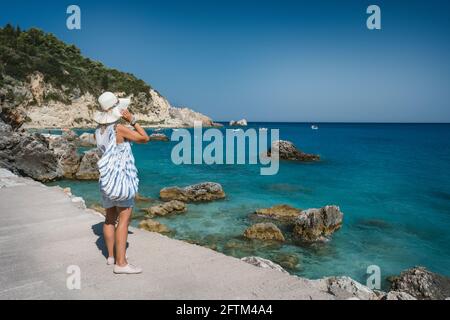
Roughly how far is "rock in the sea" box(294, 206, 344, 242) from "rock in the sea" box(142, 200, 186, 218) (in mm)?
5081

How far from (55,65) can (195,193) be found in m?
73.1

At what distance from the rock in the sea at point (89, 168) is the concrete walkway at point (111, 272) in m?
15.4

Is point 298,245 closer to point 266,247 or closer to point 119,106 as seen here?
point 266,247

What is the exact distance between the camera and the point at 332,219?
1327cm

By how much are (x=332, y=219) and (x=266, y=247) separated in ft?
11.2

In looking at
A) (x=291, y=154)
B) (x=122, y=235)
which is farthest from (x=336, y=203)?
(x=291, y=154)

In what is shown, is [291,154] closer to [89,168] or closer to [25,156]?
[89,168]

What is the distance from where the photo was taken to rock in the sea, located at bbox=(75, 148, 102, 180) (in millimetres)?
21766

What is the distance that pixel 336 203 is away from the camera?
66.3 feet

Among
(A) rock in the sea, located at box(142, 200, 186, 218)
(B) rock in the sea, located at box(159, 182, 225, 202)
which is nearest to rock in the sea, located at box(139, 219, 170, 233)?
(A) rock in the sea, located at box(142, 200, 186, 218)

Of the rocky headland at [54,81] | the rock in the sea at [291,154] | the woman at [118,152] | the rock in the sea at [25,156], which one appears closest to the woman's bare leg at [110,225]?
the woman at [118,152]

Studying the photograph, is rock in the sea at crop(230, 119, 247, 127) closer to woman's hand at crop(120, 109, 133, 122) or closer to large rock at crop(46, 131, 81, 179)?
large rock at crop(46, 131, 81, 179)
